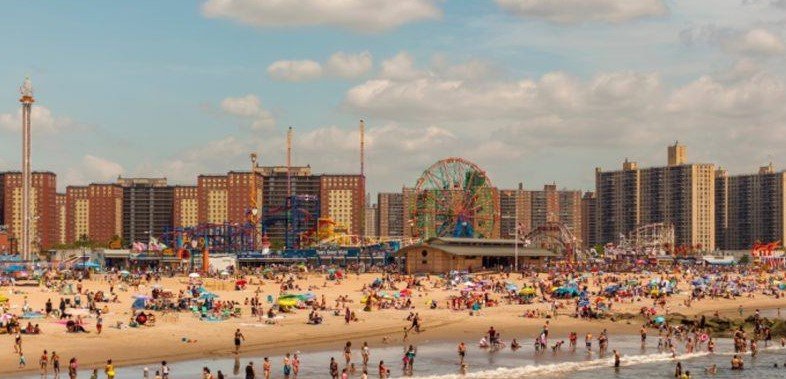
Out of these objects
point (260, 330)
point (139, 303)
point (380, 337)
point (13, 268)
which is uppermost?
point (139, 303)

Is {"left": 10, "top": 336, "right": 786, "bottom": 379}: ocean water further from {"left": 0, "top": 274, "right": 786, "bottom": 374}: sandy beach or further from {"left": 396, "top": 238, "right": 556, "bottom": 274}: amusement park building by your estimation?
{"left": 396, "top": 238, "right": 556, "bottom": 274}: amusement park building

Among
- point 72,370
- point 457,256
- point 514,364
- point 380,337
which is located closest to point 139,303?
point 380,337

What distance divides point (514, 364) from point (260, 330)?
13506mm

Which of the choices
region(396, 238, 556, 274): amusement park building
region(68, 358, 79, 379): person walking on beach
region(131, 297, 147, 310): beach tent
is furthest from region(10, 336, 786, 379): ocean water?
region(396, 238, 556, 274): amusement park building

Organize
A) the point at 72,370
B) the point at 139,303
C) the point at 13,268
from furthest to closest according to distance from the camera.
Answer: the point at 13,268 → the point at 139,303 → the point at 72,370

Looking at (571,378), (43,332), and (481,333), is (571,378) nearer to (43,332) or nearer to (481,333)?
(481,333)

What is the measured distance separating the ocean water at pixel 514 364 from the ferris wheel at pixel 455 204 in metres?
75.6

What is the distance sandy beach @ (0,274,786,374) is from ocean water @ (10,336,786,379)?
6.26 feet

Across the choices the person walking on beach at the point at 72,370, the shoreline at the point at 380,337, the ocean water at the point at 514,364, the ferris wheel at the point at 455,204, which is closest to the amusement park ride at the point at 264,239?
the ferris wheel at the point at 455,204

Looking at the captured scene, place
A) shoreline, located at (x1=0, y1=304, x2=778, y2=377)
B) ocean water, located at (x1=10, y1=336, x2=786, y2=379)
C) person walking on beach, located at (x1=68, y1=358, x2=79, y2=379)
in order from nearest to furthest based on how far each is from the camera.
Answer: person walking on beach, located at (x1=68, y1=358, x2=79, y2=379)
ocean water, located at (x1=10, y1=336, x2=786, y2=379)
shoreline, located at (x1=0, y1=304, x2=778, y2=377)

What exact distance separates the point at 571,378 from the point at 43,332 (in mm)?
22811

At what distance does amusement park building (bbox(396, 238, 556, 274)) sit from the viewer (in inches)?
4114

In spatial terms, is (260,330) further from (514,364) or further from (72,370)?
(72,370)

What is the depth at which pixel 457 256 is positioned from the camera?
104250mm
